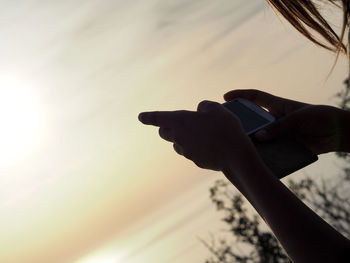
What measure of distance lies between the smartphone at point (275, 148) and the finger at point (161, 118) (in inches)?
18.3

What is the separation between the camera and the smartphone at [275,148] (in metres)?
2.54

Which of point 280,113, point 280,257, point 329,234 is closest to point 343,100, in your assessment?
point 280,257

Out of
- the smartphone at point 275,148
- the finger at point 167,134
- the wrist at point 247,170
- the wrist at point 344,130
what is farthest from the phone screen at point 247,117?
the wrist at point 247,170

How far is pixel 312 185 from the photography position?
23.6 m

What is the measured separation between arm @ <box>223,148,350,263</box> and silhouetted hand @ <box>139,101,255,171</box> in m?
0.13

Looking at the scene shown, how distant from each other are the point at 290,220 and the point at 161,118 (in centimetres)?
80

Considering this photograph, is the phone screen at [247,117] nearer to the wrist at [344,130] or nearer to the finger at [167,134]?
the wrist at [344,130]

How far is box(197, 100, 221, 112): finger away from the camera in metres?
2.42

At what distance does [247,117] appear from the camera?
293 centimetres

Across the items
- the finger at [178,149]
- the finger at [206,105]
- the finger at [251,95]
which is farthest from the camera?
the finger at [251,95]

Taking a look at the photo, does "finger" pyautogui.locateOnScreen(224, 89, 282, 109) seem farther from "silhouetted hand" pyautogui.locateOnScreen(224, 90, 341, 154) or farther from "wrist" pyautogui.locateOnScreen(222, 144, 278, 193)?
"wrist" pyautogui.locateOnScreen(222, 144, 278, 193)

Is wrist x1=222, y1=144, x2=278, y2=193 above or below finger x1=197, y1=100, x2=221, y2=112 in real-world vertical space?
below

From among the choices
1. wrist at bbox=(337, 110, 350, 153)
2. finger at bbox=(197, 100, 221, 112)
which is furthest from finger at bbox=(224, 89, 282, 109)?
finger at bbox=(197, 100, 221, 112)

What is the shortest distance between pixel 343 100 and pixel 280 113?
655 inches
